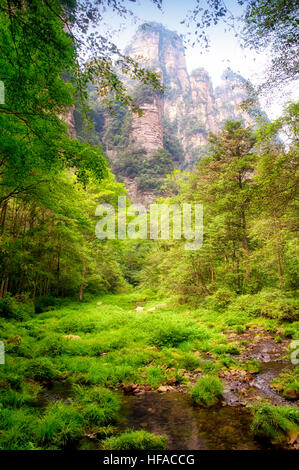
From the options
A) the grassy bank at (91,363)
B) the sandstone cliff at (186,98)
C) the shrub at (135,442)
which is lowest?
the grassy bank at (91,363)

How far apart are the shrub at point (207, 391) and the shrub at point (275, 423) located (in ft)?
3.29

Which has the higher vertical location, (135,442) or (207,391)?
(135,442)

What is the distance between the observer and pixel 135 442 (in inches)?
136

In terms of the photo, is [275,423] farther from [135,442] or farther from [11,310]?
[11,310]

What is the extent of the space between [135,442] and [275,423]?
7.21 feet

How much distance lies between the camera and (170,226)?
21266 mm

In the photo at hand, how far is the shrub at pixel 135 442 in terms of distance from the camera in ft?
11.2

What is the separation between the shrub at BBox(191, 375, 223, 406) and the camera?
15.8 ft

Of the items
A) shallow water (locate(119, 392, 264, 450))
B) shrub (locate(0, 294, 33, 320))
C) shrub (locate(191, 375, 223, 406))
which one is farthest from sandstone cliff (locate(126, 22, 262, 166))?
shallow water (locate(119, 392, 264, 450))

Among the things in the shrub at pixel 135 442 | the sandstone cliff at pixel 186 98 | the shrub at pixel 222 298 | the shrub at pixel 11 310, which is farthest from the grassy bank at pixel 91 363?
the sandstone cliff at pixel 186 98

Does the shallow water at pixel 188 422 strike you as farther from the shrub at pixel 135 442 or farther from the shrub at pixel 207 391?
the shrub at pixel 135 442

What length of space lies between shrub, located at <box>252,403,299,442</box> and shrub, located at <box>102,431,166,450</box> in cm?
154

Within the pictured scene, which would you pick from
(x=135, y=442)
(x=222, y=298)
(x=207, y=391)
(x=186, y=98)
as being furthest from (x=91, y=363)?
(x=186, y=98)

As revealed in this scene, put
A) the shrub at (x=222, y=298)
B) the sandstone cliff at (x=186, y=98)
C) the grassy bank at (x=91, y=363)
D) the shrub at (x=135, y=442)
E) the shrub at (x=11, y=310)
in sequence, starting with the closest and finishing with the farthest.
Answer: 1. the shrub at (x=135, y=442)
2. the grassy bank at (x=91, y=363)
3. the shrub at (x=11, y=310)
4. the shrub at (x=222, y=298)
5. the sandstone cliff at (x=186, y=98)
